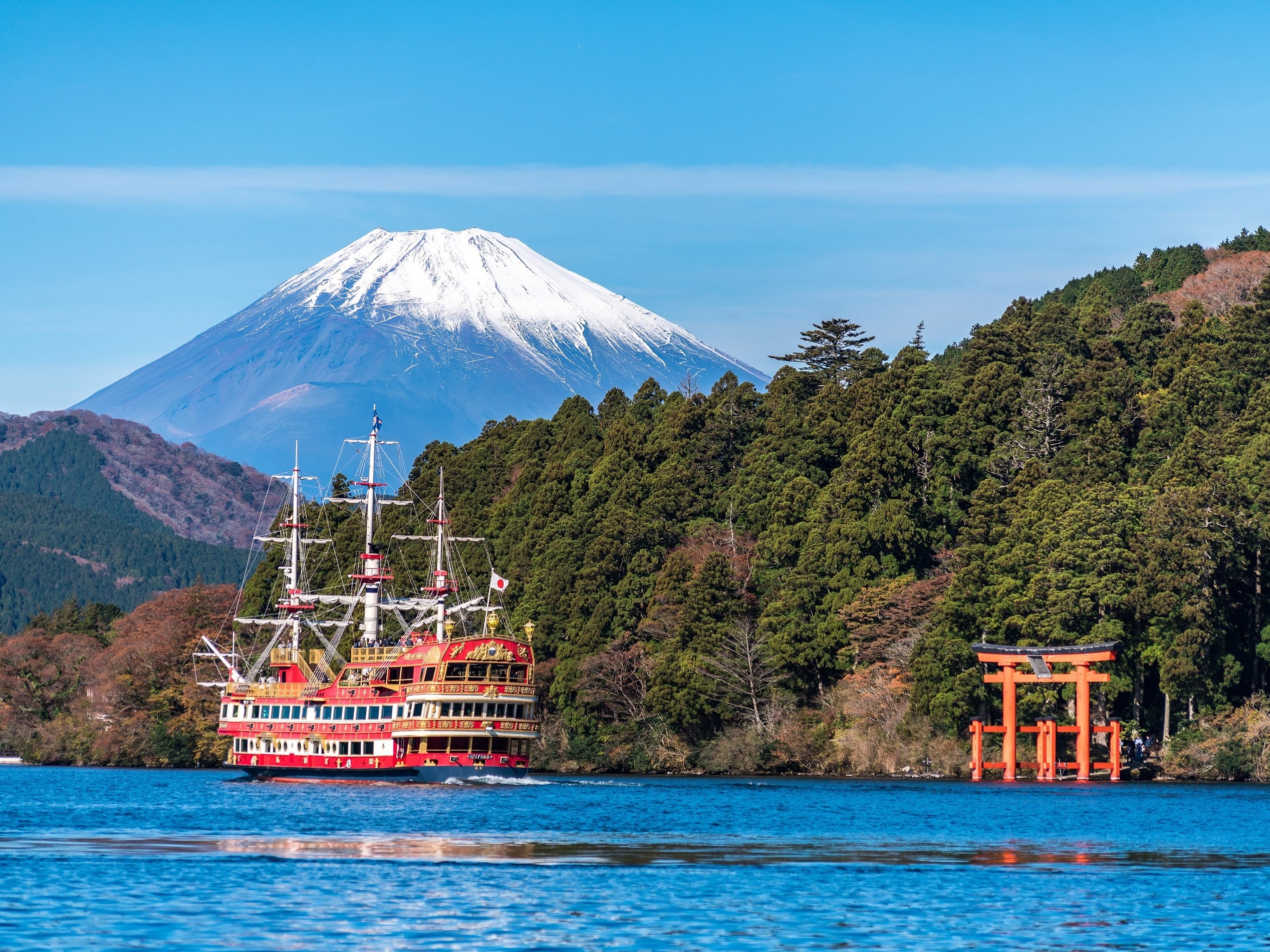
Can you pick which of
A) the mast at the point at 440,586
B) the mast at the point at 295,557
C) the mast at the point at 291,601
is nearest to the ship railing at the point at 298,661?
the mast at the point at 291,601

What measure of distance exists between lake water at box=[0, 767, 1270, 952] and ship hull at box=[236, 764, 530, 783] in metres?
14.1

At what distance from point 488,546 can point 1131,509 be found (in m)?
41.8

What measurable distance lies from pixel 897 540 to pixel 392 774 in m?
25.9

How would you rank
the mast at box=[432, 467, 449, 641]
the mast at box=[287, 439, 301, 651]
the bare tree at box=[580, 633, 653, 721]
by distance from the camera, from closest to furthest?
the mast at box=[432, 467, 449, 641] < the bare tree at box=[580, 633, 653, 721] < the mast at box=[287, 439, 301, 651]

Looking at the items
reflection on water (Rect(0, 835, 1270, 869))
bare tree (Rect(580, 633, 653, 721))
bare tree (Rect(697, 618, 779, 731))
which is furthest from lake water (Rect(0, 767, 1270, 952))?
bare tree (Rect(580, 633, 653, 721))

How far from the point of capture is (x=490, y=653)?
76.2 m

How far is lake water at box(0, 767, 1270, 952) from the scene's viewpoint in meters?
27.7

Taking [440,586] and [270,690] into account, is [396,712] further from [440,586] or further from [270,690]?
[270,690]

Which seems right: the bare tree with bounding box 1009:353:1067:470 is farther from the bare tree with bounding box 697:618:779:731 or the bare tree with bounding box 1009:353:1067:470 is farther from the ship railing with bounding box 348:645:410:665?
the ship railing with bounding box 348:645:410:665

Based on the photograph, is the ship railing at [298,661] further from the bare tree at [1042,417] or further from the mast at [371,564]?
the bare tree at [1042,417]

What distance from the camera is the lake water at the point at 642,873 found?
27.7 metres

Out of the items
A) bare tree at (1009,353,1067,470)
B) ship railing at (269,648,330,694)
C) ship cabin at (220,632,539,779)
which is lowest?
ship cabin at (220,632,539,779)

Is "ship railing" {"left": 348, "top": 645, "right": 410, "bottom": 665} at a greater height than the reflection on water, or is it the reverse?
"ship railing" {"left": 348, "top": 645, "right": 410, "bottom": 665}

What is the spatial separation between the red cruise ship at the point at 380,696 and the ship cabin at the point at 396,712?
0.05 metres
